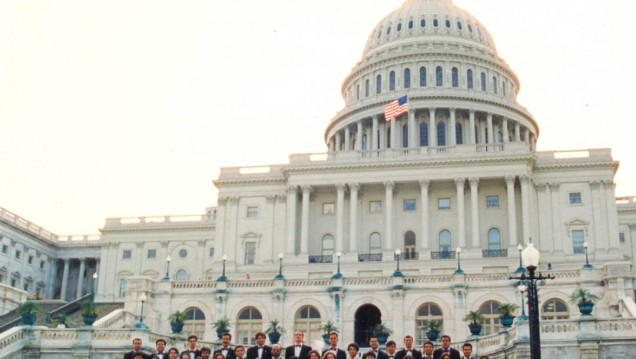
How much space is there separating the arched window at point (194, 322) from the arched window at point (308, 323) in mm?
6322

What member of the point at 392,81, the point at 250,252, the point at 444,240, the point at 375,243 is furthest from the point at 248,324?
the point at 392,81

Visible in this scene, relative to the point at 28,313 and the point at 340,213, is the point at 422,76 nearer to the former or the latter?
the point at 340,213

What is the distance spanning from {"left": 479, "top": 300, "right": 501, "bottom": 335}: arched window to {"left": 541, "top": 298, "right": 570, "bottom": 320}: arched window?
2730 mm

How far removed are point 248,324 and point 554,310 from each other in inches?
752

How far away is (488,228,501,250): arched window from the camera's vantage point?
251ft

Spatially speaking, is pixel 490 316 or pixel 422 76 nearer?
pixel 490 316

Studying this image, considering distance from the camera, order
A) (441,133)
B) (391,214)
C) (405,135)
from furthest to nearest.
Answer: (405,135) < (441,133) < (391,214)

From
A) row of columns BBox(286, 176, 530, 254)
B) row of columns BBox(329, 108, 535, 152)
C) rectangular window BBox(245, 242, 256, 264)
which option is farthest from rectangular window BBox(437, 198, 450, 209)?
rectangular window BBox(245, 242, 256, 264)

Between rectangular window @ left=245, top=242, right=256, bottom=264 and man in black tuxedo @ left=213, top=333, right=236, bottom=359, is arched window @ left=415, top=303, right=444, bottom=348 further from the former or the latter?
man in black tuxedo @ left=213, top=333, right=236, bottom=359

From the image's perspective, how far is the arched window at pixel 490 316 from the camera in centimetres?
5144

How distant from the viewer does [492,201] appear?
78125 mm

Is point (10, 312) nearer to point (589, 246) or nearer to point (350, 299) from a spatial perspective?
point (350, 299)

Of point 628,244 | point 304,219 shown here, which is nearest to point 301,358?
point 304,219

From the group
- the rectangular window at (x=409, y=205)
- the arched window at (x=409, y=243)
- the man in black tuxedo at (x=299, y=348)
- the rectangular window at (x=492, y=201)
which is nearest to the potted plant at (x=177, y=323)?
the man in black tuxedo at (x=299, y=348)
